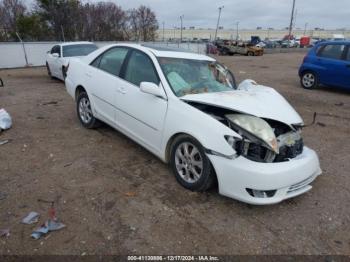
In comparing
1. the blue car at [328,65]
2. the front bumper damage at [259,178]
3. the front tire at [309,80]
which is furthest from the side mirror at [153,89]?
the front tire at [309,80]

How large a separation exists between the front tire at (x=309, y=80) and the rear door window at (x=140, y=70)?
25.9 feet

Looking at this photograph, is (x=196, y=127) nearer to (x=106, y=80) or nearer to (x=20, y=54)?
(x=106, y=80)

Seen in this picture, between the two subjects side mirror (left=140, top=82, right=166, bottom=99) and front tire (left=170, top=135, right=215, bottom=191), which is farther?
side mirror (left=140, top=82, right=166, bottom=99)

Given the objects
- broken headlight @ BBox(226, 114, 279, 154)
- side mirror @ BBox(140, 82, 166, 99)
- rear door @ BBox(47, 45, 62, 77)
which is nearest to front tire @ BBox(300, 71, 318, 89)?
broken headlight @ BBox(226, 114, 279, 154)

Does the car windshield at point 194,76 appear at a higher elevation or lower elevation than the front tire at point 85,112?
higher

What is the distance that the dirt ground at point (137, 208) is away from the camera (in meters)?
2.61

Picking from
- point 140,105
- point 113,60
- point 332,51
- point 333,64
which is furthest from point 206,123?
point 332,51

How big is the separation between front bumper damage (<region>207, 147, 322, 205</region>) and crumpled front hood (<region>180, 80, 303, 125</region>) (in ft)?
1.72

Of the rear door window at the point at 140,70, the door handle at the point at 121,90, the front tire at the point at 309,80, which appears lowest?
the front tire at the point at 309,80

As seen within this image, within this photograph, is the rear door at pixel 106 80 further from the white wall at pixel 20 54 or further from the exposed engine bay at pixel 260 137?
the white wall at pixel 20 54

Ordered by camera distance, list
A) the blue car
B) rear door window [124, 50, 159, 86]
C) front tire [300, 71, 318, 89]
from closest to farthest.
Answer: rear door window [124, 50, 159, 86] < the blue car < front tire [300, 71, 318, 89]

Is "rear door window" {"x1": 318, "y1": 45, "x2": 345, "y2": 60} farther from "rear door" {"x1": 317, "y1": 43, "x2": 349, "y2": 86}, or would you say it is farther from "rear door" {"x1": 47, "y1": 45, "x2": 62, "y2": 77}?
"rear door" {"x1": 47, "y1": 45, "x2": 62, "y2": 77}

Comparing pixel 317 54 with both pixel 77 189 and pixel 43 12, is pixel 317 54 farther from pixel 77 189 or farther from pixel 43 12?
pixel 43 12

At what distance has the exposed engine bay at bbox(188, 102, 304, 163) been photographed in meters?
2.95
